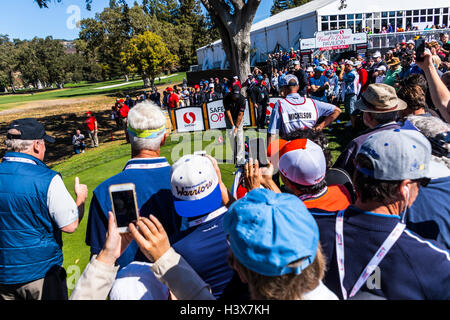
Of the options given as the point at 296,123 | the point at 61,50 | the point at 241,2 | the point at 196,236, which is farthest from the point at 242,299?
the point at 61,50

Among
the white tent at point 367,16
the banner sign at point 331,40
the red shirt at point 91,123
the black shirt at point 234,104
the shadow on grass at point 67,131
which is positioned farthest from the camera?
the white tent at point 367,16

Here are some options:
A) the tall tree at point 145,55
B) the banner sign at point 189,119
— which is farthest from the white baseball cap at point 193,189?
the tall tree at point 145,55

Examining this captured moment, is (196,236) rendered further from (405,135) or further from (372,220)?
(405,135)

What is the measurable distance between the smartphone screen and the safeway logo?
1204cm

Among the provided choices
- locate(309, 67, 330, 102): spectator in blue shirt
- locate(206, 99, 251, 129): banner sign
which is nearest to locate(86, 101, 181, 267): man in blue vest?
locate(309, 67, 330, 102): spectator in blue shirt

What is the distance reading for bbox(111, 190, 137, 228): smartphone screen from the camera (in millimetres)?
1637

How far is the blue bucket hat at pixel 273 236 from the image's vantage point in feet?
3.73

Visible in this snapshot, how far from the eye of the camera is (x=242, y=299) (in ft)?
4.70

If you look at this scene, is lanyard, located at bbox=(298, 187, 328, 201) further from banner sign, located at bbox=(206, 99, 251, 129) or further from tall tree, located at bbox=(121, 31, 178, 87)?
tall tree, located at bbox=(121, 31, 178, 87)

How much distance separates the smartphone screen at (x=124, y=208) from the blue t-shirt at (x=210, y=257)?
294 mm

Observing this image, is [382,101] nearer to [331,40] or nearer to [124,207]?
[124,207]

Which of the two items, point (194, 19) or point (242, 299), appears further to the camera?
point (194, 19)

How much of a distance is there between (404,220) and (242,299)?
4.13 ft

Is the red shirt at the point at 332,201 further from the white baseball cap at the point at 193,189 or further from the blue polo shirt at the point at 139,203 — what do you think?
the blue polo shirt at the point at 139,203
